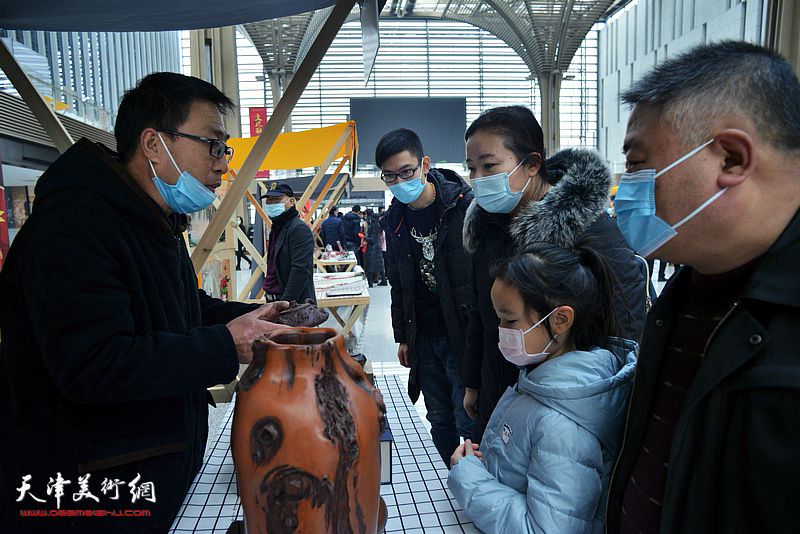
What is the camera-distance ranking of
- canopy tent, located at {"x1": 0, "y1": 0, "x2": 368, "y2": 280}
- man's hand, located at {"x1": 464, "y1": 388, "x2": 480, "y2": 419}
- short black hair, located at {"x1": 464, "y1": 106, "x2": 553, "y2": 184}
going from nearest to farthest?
canopy tent, located at {"x1": 0, "y1": 0, "x2": 368, "y2": 280} → short black hair, located at {"x1": 464, "y1": 106, "x2": 553, "y2": 184} → man's hand, located at {"x1": 464, "y1": 388, "x2": 480, "y2": 419}

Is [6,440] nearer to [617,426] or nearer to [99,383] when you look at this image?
[99,383]

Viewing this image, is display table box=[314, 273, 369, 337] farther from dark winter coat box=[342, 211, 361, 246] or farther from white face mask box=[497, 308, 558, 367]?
dark winter coat box=[342, 211, 361, 246]

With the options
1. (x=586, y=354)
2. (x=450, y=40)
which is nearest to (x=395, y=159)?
(x=586, y=354)

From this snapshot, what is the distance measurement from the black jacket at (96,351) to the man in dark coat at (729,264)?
845 mm

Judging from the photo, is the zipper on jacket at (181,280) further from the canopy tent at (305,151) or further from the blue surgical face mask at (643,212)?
the canopy tent at (305,151)

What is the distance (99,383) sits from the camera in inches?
37.6

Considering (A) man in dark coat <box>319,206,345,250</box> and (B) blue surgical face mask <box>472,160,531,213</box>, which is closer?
(B) blue surgical face mask <box>472,160,531,213</box>

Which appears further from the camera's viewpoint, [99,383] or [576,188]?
[576,188]

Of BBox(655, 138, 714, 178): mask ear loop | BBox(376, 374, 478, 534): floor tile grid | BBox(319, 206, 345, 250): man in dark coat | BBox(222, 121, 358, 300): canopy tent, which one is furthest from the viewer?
BBox(319, 206, 345, 250): man in dark coat

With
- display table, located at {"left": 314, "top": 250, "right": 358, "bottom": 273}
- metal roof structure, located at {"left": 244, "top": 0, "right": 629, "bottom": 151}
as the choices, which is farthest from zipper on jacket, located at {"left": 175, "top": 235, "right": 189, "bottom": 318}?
metal roof structure, located at {"left": 244, "top": 0, "right": 629, "bottom": 151}

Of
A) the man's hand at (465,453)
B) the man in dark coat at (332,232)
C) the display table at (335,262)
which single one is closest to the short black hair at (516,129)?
the man's hand at (465,453)

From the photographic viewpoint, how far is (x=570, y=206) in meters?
1.54

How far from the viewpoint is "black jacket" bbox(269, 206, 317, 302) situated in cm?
384

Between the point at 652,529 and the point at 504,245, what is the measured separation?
1068 millimetres
